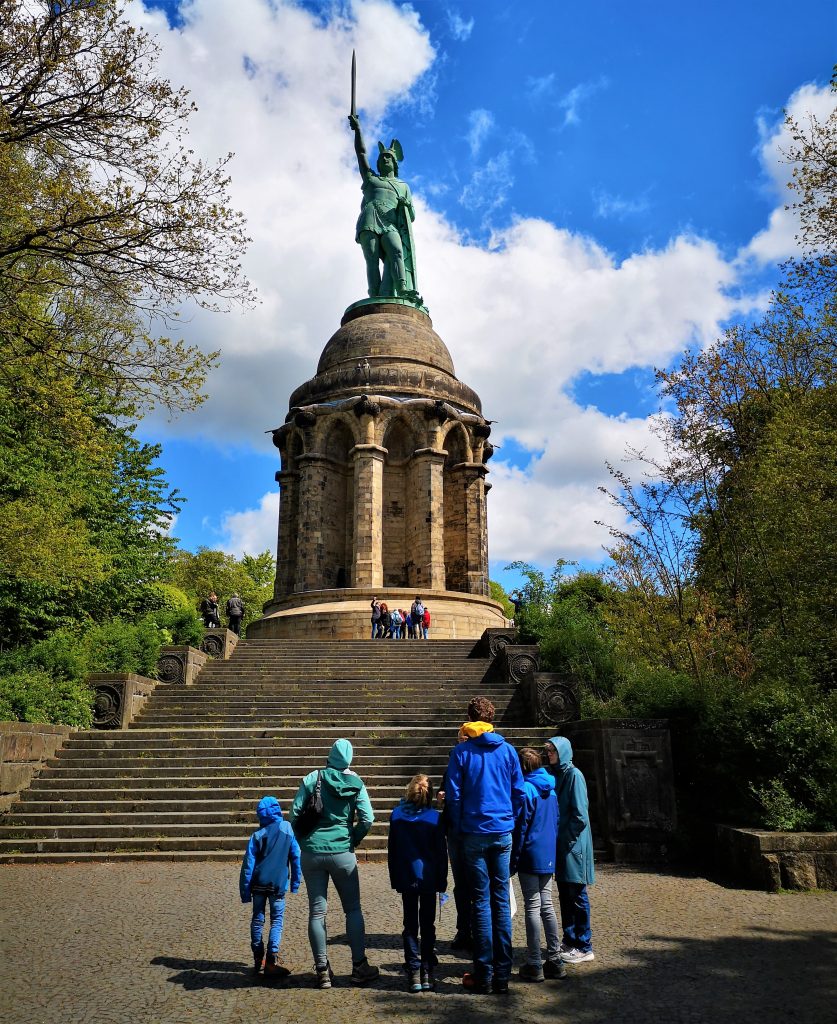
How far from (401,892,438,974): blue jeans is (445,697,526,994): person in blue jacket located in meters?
0.25

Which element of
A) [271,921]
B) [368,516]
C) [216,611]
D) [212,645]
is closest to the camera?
[271,921]

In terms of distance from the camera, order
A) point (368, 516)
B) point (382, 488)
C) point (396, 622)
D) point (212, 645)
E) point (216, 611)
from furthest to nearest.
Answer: point (382, 488) < point (368, 516) < point (396, 622) < point (216, 611) < point (212, 645)

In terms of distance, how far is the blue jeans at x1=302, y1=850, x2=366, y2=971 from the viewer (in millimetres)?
4754

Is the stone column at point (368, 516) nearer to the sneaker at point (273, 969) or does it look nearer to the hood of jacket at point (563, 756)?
the hood of jacket at point (563, 756)

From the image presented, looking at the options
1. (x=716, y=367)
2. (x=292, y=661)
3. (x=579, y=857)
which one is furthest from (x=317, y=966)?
(x=716, y=367)

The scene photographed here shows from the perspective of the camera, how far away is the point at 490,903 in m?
4.76

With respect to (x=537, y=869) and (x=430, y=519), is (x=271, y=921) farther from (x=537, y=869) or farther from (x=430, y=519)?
(x=430, y=519)

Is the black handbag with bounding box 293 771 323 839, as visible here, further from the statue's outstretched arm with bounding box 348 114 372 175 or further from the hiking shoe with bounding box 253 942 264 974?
the statue's outstretched arm with bounding box 348 114 372 175

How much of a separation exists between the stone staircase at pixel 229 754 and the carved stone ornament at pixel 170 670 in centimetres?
28

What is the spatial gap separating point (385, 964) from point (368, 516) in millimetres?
22002

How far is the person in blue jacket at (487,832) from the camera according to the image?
4.67 meters

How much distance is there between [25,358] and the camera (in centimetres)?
1075

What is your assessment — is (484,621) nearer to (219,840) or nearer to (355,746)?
(355,746)

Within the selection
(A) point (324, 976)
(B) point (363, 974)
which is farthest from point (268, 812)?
(B) point (363, 974)
